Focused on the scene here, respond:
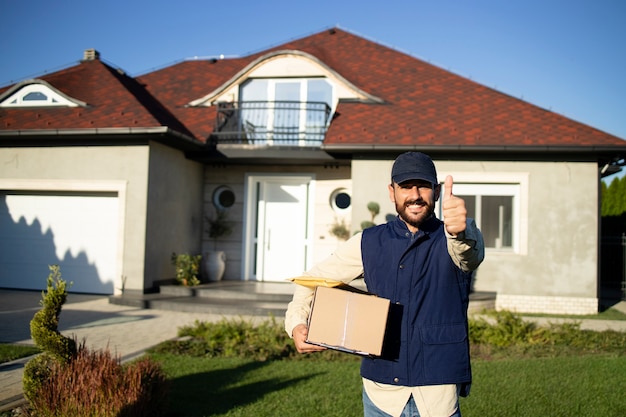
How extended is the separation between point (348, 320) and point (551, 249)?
36.0ft

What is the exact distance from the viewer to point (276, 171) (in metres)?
14.7

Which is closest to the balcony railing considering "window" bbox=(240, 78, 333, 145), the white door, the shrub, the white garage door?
"window" bbox=(240, 78, 333, 145)

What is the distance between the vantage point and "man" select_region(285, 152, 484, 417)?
2.40 m

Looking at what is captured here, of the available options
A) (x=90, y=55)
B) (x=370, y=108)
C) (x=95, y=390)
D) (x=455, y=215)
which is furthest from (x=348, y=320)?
(x=90, y=55)

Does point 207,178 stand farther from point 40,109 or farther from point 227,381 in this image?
point 227,381

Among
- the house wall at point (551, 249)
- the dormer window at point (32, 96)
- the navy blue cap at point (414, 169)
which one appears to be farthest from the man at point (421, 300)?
the dormer window at point (32, 96)

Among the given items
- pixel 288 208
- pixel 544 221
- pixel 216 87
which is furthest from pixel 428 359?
pixel 216 87

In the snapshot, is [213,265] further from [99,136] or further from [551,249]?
[551,249]

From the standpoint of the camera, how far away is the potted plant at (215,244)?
13961 millimetres

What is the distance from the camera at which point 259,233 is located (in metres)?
14.8

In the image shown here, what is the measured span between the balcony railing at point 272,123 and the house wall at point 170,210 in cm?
132

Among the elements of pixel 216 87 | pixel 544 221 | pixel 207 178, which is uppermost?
pixel 216 87

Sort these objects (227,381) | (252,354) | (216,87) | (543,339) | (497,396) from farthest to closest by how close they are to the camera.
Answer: (216,87)
(543,339)
(252,354)
(227,381)
(497,396)

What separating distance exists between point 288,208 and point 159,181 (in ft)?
11.8
